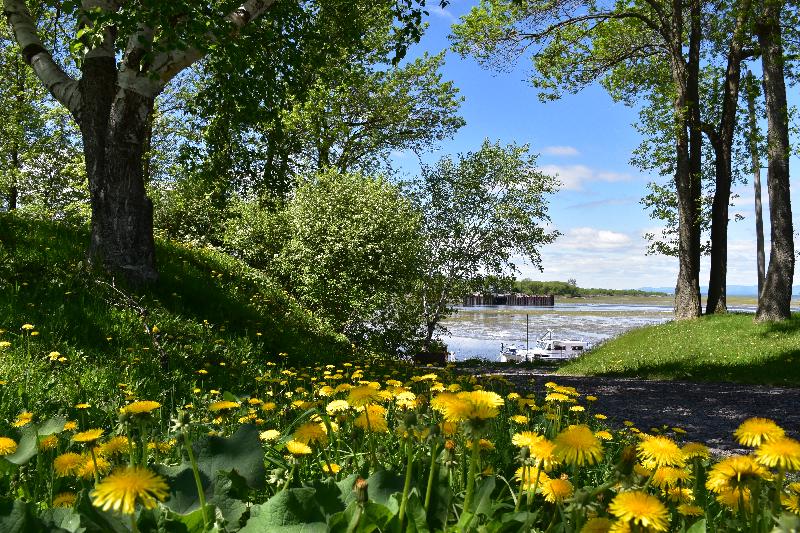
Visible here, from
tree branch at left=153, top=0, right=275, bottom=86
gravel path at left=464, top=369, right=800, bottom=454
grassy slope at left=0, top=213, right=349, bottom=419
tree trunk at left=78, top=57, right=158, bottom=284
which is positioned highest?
tree branch at left=153, top=0, right=275, bottom=86

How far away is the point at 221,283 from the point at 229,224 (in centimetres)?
905

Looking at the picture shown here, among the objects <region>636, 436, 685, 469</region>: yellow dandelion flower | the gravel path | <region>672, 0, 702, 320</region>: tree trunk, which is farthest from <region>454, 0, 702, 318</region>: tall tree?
<region>636, 436, 685, 469</region>: yellow dandelion flower

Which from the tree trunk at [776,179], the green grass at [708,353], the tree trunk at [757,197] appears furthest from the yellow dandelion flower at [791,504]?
the tree trunk at [757,197]

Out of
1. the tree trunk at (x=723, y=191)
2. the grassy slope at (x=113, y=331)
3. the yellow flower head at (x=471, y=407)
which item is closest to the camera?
the yellow flower head at (x=471, y=407)

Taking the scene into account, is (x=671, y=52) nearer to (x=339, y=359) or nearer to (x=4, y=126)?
(x=339, y=359)

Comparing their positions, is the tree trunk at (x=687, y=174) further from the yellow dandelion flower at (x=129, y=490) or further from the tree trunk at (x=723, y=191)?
the yellow dandelion flower at (x=129, y=490)

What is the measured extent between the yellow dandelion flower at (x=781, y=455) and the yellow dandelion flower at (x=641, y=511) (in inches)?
11.8

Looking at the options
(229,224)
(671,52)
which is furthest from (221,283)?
(671,52)

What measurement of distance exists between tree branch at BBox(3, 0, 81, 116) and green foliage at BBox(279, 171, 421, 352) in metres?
7.59

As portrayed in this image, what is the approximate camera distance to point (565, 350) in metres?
26.6

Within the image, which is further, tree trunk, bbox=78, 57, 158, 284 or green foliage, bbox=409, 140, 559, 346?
green foliage, bbox=409, 140, 559, 346

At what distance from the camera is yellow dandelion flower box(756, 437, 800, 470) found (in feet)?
3.57

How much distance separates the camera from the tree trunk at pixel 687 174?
1614cm

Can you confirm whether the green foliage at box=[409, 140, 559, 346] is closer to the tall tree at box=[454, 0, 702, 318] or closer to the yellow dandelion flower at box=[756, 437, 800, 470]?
the tall tree at box=[454, 0, 702, 318]
